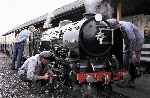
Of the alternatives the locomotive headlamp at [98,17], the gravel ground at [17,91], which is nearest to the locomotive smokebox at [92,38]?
the locomotive headlamp at [98,17]

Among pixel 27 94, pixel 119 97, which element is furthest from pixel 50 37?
pixel 119 97

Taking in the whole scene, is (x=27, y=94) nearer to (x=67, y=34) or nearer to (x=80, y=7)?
(x=67, y=34)

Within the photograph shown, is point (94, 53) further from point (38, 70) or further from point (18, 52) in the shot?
point (18, 52)

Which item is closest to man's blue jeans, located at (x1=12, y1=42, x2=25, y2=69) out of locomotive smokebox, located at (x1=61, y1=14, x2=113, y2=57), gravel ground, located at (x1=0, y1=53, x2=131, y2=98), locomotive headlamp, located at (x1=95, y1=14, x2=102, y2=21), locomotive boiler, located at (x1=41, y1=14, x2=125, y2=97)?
gravel ground, located at (x1=0, y1=53, x2=131, y2=98)

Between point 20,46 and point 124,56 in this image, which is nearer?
point 124,56

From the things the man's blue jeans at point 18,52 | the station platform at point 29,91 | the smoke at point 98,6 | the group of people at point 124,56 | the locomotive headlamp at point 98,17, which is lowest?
the station platform at point 29,91

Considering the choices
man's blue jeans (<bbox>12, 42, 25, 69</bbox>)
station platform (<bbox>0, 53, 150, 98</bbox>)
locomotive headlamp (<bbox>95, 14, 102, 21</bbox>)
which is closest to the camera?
locomotive headlamp (<bbox>95, 14, 102, 21</bbox>)

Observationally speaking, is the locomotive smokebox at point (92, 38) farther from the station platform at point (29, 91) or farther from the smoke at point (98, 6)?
the smoke at point (98, 6)

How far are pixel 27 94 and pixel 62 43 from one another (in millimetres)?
1980

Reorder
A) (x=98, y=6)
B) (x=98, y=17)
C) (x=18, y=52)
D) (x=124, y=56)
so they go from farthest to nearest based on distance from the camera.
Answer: (x=18, y=52) → (x=98, y=6) → (x=124, y=56) → (x=98, y=17)

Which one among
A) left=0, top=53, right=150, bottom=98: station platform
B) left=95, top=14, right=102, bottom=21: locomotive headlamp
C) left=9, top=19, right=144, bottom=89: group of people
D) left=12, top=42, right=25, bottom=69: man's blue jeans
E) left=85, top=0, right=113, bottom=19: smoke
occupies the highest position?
left=85, top=0, right=113, bottom=19: smoke

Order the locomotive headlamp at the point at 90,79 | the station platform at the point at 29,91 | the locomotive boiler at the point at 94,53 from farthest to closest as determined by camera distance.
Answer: the station platform at the point at 29,91, the locomotive boiler at the point at 94,53, the locomotive headlamp at the point at 90,79

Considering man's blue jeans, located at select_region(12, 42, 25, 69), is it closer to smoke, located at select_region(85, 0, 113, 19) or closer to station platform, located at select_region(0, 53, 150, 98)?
station platform, located at select_region(0, 53, 150, 98)

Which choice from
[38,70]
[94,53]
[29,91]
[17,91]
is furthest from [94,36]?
[17,91]
